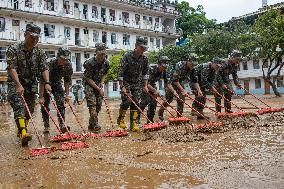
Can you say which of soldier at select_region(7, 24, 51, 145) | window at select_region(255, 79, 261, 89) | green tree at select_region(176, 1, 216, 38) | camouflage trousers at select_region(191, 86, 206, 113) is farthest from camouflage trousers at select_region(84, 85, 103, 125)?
green tree at select_region(176, 1, 216, 38)

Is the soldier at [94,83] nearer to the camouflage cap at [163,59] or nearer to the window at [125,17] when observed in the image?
the camouflage cap at [163,59]

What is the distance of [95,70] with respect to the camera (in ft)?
25.7

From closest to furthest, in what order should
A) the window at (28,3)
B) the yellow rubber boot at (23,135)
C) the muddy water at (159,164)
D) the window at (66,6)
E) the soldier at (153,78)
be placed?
the muddy water at (159,164) < the yellow rubber boot at (23,135) < the soldier at (153,78) < the window at (28,3) < the window at (66,6)

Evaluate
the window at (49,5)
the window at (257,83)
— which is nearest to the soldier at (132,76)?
the window at (49,5)

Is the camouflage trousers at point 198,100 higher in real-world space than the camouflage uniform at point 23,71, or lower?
lower

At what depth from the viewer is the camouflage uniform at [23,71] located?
5887 mm

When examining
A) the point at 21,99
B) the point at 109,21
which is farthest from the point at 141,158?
the point at 109,21

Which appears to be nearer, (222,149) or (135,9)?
(222,149)

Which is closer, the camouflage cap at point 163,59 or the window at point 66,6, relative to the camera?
the camouflage cap at point 163,59

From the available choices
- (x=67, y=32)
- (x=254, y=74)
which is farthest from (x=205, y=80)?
(x=254, y=74)

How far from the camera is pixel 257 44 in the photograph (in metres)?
28.5

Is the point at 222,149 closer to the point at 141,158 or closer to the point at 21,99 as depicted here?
the point at 141,158

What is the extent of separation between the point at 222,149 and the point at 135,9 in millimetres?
41972

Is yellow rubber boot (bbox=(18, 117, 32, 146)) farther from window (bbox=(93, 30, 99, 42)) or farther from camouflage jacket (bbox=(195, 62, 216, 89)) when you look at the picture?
window (bbox=(93, 30, 99, 42))
